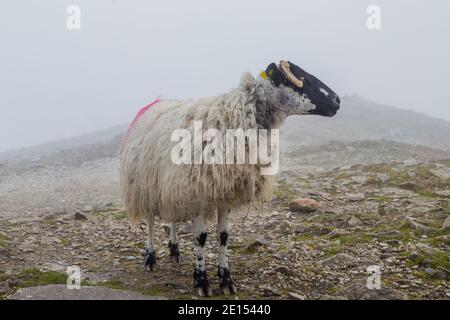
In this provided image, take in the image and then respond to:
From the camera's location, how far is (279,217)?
1075cm

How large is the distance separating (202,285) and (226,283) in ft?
1.17

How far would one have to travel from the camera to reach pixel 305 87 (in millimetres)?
6996

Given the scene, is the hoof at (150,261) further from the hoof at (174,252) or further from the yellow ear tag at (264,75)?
the yellow ear tag at (264,75)

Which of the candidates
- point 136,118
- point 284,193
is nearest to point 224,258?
point 136,118

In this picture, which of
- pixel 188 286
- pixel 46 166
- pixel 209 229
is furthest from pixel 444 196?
pixel 46 166

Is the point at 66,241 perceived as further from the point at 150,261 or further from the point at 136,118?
the point at 136,118

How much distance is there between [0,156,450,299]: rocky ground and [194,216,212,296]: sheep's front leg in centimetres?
18

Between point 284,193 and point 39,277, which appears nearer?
point 39,277

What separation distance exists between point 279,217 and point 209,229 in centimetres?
168

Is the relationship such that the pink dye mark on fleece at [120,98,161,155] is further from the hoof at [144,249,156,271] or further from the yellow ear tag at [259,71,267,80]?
the yellow ear tag at [259,71,267,80]

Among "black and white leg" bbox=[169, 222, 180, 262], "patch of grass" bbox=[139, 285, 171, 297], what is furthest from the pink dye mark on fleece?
"patch of grass" bbox=[139, 285, 171, 297]
